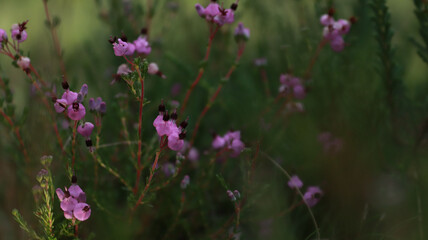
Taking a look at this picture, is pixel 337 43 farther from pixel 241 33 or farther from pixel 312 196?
pixel 312 196

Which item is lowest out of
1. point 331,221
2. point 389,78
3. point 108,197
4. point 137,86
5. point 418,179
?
point 331,221

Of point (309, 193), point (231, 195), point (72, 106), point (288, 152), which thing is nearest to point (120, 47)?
point (72, 106)

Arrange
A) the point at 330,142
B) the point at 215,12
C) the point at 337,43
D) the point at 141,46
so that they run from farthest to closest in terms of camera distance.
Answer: the point at 330,142 < the point at 337,43 < the point at 141,46 < the point at 215,12

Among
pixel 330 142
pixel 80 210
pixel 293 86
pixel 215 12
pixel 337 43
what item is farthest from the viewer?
pixel 330 142

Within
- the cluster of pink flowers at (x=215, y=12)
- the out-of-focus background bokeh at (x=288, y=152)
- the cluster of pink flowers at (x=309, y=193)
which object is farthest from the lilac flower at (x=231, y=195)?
the cluster of pink flowers at (x=215, y=12)

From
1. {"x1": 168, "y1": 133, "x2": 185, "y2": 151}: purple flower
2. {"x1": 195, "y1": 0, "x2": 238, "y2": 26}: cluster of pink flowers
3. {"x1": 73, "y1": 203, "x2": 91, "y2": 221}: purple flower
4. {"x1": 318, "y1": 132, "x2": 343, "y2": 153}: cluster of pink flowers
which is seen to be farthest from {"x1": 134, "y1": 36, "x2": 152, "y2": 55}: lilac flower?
{"x1": 318, "y1": 132, "x2": 343, "y2": 153}: cluster of pink flowers

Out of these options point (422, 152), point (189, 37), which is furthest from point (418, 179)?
point (189, 37)

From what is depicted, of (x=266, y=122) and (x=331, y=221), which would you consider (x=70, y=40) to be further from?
(x=331, y=221)
